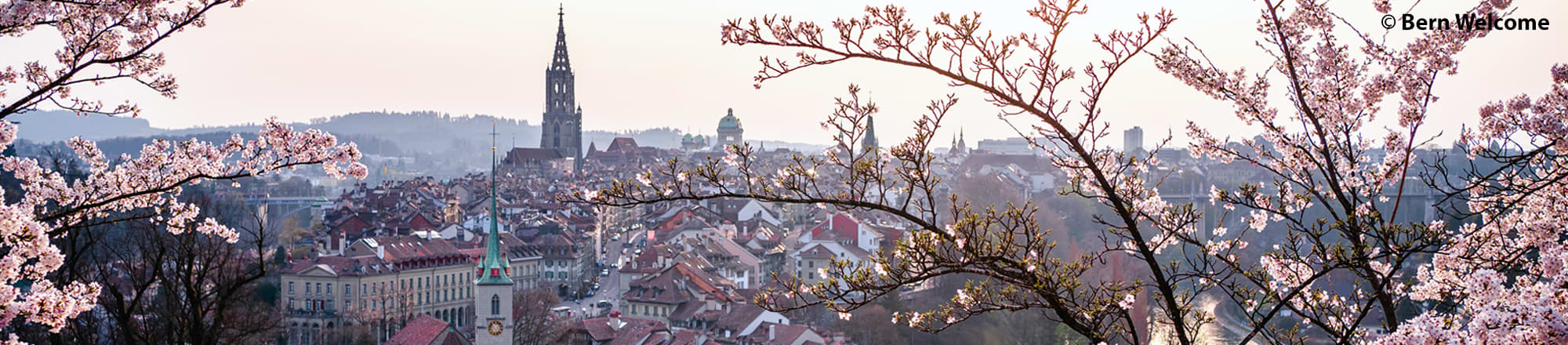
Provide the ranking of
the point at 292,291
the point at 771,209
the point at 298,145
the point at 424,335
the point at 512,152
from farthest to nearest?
the point at 512,152, the point at 771,209, the point at 292,291, the point at 424,335, the point at 298,145

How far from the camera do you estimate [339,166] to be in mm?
5297

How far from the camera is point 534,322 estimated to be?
3012cm

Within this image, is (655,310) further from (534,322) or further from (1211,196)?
(1211,196)

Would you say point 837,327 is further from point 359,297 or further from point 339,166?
point 339,166

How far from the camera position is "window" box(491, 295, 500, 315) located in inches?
950

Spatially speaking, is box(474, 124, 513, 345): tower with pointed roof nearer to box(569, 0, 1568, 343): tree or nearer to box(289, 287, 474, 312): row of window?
box(289, 287, 474, 312): row of window

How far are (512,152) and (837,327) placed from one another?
65205 mm

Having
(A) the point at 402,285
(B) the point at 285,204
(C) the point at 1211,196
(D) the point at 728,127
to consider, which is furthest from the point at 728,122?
(C) the point at 1211,196

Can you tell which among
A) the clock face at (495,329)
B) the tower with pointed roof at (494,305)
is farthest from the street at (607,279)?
the clock face at (495,329)

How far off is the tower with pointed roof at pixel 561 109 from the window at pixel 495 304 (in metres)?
70.8

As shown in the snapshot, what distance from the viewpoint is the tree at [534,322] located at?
1138 inches

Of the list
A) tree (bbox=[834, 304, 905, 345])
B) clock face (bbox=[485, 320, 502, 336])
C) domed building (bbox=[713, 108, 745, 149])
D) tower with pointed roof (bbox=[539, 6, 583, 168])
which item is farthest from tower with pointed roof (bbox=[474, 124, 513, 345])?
domed building (bbox=[713, 108, 745, 149])

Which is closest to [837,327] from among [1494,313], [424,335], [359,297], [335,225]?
[424,335]

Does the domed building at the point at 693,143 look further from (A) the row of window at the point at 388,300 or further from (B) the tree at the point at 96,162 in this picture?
(B) the tree at the point at 96,162
